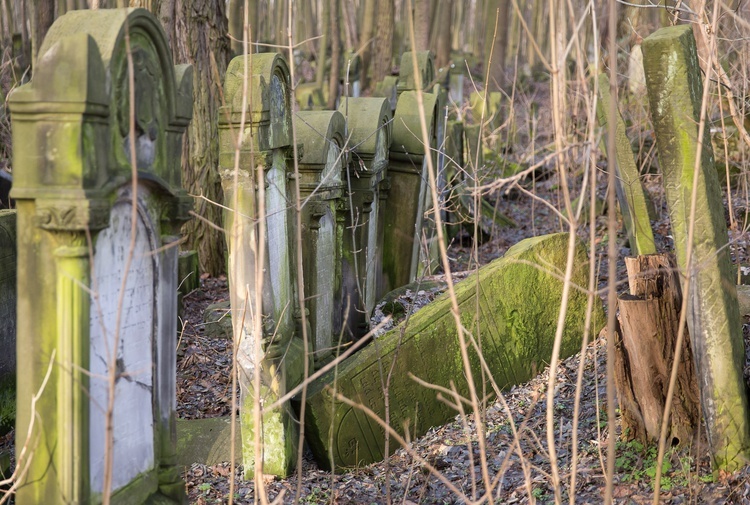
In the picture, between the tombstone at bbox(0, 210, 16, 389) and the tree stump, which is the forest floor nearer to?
the tree stump

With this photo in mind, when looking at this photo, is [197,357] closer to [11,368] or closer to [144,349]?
[11,368]

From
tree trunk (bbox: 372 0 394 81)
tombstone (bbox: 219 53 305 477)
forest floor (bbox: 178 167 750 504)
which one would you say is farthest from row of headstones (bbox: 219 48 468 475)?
tree trunk (bbox: 372 0 394 81)

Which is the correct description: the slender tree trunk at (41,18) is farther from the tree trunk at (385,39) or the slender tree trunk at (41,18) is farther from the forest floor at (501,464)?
the tree trunk at (385,39)

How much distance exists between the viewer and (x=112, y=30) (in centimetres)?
315

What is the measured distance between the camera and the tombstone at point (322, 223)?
19.4 feet

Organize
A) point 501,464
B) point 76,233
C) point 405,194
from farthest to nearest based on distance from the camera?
point 405,194 < point 501,464 < point 76,233

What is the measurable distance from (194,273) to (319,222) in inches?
103

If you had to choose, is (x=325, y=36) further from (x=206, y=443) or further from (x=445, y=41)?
(x=206, y=443)

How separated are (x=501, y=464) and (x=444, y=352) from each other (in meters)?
1.02

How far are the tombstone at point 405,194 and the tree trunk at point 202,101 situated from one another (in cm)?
182

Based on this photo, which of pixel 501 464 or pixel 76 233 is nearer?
pixel 76 233

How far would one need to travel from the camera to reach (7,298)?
5.75m

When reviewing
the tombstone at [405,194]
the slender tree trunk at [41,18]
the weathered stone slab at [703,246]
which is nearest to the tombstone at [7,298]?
the tombstone at [405,194]

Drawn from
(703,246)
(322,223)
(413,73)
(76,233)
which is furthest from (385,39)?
(76,233)
